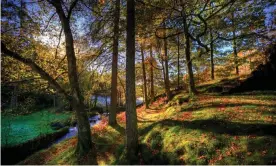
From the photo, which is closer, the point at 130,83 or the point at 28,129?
the point at 130,83

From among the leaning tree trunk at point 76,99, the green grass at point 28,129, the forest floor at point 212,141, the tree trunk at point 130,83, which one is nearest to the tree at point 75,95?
the leaning tree trunk at point 76,99

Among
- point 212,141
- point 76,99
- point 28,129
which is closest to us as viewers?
point 212,141

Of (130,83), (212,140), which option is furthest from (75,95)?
(212,140)

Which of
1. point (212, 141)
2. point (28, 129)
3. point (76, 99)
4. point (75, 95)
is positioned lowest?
point (28, 129)

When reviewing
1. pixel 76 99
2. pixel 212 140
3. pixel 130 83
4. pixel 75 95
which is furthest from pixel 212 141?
pixel 75 95

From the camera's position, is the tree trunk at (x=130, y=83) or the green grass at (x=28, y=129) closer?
the tree trunk at (x=130, y=83)

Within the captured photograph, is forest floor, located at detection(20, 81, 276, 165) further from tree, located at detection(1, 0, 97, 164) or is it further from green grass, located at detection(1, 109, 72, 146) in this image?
green grass, located at detection(1, 109, 72, 146)

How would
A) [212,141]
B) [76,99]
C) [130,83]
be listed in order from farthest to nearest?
[76,99], [130,83], [212,141]

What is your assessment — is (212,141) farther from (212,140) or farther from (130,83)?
(130,83)

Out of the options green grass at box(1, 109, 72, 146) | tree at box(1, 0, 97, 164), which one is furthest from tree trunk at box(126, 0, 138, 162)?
green grass at box(1, 109, 72, 146)

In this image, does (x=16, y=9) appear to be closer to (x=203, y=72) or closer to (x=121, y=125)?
(x=121, y=125)

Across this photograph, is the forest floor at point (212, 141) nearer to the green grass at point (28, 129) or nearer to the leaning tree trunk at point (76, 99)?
the leaning tree trunk at point (76, 99)

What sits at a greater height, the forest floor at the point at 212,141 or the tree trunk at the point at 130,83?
the tree trunk at the point at 130,83

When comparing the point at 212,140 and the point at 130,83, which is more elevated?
the point at 130,83
